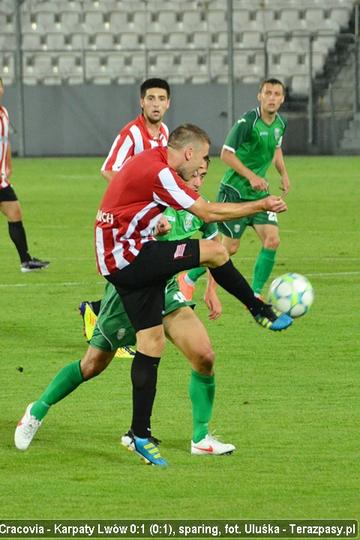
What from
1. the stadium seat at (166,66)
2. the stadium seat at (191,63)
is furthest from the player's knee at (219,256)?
the stadium seat at (191,63)

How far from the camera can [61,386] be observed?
6996 mm

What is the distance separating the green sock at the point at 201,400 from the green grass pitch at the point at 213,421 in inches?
6.5

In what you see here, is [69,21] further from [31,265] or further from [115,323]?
[115,323]

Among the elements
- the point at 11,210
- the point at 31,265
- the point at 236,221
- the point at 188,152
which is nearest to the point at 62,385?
the point at 188,152

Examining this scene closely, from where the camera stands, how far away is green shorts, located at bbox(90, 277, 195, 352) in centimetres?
686

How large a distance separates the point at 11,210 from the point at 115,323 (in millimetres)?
8478

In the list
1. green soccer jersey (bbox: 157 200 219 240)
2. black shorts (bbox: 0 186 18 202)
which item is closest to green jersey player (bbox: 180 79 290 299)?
black shorts (bbox: 0 186 18 202)

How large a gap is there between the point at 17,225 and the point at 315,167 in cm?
1752

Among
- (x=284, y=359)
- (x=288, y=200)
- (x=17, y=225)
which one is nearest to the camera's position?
(x=284, y=359)

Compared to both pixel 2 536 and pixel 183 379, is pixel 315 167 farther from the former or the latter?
pixel 2 536

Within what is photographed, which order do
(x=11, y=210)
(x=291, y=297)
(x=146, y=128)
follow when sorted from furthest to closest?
(x=11, y=210) → (x=146, y=128) → (x=291, y=297)

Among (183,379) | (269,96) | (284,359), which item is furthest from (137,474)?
(269,96)

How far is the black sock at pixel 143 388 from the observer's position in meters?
6.65

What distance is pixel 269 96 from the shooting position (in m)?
12.4
